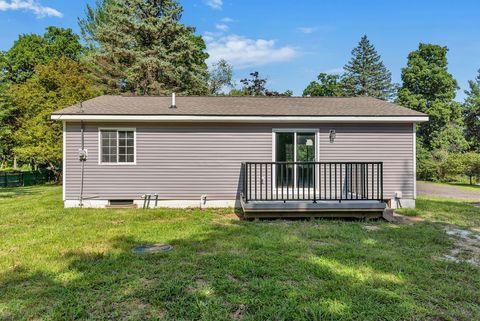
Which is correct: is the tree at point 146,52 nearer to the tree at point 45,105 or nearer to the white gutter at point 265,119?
the tree at point 45,105

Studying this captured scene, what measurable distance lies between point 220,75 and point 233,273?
2648cm

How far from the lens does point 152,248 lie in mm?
4492

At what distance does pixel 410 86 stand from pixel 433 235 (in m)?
22.8

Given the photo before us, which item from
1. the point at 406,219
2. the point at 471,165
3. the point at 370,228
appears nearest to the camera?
the point at 370,228

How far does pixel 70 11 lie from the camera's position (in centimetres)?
2586

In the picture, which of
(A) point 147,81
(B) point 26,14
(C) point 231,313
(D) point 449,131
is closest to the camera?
(C) point 231,313

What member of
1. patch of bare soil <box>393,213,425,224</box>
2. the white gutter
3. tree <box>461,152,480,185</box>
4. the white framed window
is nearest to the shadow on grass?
patch of bare soil <box>393,213,425,224</box>

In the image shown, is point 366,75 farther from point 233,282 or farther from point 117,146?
point 233,282

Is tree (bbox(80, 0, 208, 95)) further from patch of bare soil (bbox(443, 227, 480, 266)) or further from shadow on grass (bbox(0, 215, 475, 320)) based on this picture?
patch of bare soil (bbox(443, 227, 480, 266))

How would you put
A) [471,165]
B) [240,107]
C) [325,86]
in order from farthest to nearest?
[325,86], [471,165], [240,107]

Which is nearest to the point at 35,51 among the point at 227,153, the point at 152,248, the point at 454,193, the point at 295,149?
the point at 227,153

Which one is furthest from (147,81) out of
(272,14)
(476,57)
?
(476,57)

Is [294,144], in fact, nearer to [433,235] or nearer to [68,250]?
[433,235]

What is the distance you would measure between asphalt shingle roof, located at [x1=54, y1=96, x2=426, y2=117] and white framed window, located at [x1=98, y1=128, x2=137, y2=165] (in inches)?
21.3
